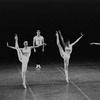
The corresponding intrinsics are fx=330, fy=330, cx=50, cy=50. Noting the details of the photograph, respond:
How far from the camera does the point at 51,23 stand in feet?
89.0

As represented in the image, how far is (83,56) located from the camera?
1908 cm

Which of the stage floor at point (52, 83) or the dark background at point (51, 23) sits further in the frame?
the dark background at point (51, 23)

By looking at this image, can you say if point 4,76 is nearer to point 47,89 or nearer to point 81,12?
point 47,89

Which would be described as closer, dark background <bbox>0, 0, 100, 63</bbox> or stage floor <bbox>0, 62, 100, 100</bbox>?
stage floor <bbox>0, 62, 100, 100</bbox>

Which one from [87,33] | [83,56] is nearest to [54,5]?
[87,33]

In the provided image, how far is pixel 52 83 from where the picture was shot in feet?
41.2

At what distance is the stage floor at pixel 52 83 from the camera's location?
10.9 metres

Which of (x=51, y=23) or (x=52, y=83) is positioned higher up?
(x=51, y=23)

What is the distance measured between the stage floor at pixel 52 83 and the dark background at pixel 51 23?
11.7 feet

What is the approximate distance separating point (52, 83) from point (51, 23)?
49.2 ft

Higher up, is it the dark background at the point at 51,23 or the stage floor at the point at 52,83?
the dark background at the point at 51,23

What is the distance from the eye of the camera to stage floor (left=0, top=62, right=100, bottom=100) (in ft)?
35.7

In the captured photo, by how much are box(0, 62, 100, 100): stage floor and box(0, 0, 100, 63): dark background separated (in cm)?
356

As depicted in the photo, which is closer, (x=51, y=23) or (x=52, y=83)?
(x=52, y=83)
